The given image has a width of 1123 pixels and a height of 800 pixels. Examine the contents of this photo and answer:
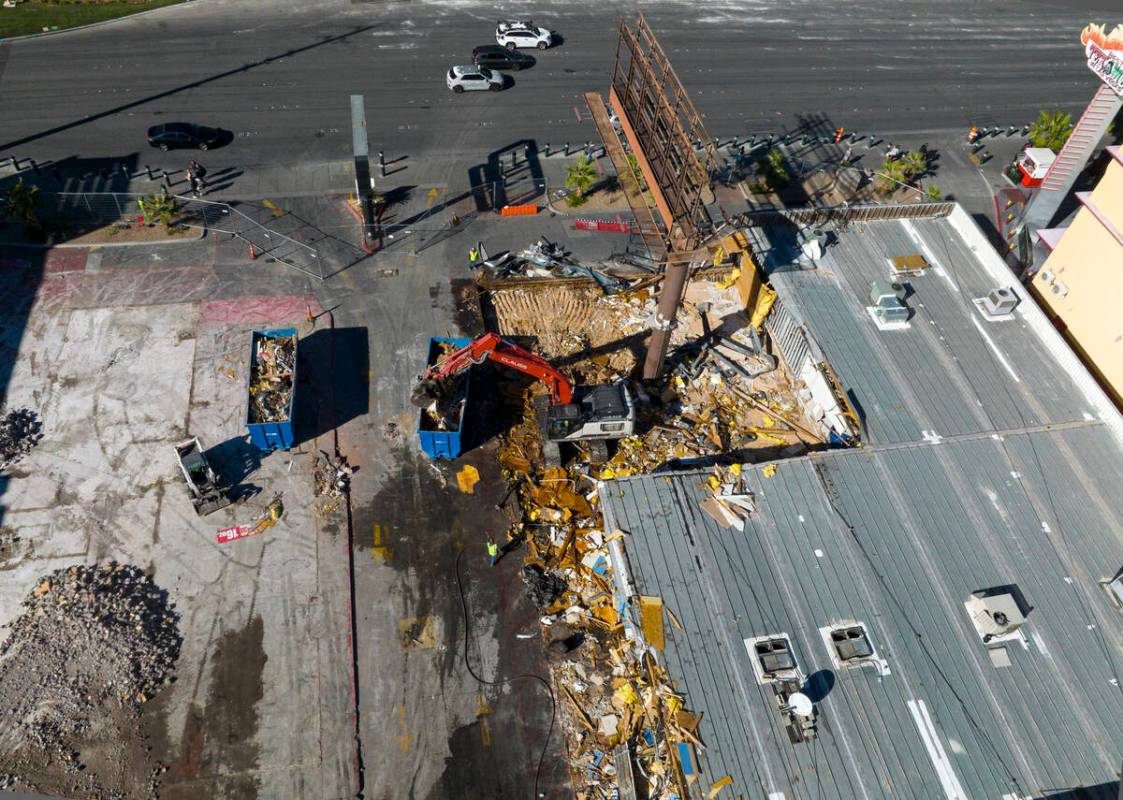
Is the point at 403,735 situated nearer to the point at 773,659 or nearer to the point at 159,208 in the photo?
the point at 773,659

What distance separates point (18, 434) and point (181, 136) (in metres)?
21.3

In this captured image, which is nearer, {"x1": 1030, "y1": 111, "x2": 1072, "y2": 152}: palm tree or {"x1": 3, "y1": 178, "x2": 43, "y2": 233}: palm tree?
{"x1": 3, "y1": 178, "x2": 43, "y2": 233}: palm tree

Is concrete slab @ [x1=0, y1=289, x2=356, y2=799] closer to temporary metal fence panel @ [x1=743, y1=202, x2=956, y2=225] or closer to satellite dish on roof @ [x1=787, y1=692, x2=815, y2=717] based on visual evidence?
satellite dish on roof @ [x1=787, y1=692, x2=815, y2=717]

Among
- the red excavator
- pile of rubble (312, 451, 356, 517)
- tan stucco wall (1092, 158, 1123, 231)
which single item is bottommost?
pile of rubble (312, 451, 356, 517)

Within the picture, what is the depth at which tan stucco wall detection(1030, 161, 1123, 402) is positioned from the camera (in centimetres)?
3353

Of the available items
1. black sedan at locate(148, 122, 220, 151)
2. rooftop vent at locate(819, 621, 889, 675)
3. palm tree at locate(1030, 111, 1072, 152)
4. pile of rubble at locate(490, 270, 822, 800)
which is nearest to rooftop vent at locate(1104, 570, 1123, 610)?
rooftop vent at locate(819, 621, 889, 675)

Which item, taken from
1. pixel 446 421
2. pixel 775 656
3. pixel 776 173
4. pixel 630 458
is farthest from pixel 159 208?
pixel 775 656

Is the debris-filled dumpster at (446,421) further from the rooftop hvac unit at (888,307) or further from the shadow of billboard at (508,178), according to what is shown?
the rooftop hvac unit at (888,307)

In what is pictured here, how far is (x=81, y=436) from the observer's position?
3200cm

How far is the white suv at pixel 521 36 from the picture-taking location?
55312 mm

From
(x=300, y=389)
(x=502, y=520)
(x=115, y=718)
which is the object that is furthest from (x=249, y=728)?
(x=300, y=389)

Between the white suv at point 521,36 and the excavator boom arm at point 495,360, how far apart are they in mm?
34772

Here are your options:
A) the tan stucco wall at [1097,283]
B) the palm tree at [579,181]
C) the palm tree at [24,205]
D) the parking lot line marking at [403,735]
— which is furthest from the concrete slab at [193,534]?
the tan stucco wall at [1097,283]

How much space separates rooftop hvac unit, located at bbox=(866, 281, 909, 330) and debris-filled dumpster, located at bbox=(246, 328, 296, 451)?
2669 centimetres
